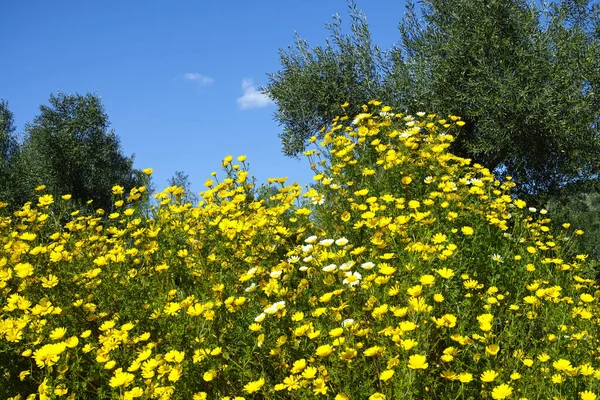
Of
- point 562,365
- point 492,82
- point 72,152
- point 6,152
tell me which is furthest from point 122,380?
point 6,152

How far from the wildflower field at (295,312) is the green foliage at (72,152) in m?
15.1

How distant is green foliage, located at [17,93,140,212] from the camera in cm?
1964

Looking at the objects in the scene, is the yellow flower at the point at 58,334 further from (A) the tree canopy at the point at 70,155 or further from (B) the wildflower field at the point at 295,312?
(A) the tree canopy at the point at 70,155

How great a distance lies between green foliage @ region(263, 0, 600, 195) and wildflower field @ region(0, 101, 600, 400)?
6.03 meters

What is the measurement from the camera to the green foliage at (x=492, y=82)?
36.3 ft

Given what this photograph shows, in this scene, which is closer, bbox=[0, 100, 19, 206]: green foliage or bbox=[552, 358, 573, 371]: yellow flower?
bbox=[552, 358, 573, 371]: yellow flower

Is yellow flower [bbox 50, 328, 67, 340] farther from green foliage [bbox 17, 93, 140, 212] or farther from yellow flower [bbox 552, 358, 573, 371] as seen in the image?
green foliage [bbox 17, 93, 140, 212]

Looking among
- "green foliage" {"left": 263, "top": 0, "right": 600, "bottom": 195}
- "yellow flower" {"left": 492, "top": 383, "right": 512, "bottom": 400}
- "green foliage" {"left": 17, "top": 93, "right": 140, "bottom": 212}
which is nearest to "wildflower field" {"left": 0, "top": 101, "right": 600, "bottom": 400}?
"yellow flower" {"left": 492, "top": 383, "right": 512, "bottom": 400}

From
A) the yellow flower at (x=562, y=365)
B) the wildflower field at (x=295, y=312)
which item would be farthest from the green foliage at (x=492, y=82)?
the yellow flower at (x=562, y=365)

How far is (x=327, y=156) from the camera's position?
24.2 ft

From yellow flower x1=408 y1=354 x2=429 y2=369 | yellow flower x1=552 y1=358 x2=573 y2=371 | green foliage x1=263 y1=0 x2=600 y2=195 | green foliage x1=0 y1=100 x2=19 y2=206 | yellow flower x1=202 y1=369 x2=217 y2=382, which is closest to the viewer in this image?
yellow flower x1=408 y1=354 x2=429 y2=369

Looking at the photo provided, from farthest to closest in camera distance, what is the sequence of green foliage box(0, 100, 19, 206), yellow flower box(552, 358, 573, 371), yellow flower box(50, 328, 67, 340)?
green foliage box(0, 100, 19, 206)
yellow flower box(50, 328, 67, 340)
yellow flower box(552, 358, 573, 371)

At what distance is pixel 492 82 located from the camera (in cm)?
1103

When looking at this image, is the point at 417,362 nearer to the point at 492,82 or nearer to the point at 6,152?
the point at 492,82
